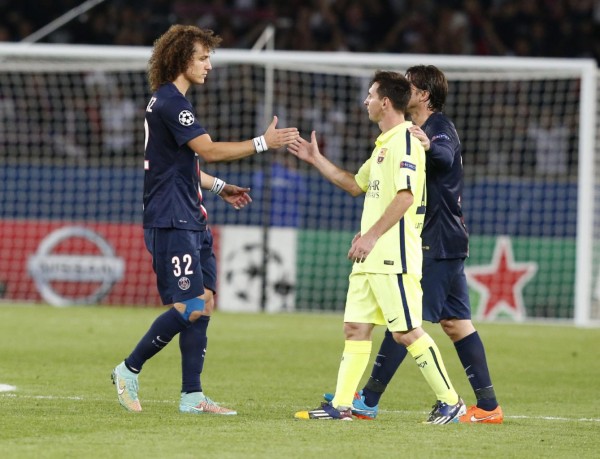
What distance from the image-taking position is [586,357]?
40.0 ft

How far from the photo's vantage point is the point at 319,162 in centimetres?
776

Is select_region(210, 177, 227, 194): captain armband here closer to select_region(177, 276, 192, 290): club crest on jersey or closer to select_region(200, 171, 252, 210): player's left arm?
select_region(200, 171, 252, 210): player's left arm

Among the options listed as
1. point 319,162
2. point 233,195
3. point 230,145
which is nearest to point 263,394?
point 233,195

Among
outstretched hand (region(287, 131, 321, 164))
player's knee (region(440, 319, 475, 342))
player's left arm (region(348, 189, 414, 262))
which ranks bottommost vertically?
player's knee (region(440, 319, 475, 342))

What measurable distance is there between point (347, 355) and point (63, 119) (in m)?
13.2

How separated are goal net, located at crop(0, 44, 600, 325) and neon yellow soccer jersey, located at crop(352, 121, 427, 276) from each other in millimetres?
7839

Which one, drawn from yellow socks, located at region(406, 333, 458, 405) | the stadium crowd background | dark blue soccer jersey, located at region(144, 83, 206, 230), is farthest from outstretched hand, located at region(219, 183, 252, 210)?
the stadium crowd background

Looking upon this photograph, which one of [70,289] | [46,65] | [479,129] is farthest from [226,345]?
[479,129]

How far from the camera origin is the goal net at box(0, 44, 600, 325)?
16.1 meters

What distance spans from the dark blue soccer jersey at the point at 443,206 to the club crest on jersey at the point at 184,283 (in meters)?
1.51

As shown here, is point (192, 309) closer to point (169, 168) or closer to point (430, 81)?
point (169, 168)

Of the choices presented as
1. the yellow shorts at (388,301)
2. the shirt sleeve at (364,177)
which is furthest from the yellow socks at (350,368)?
the shirt sleeve at (364,177)

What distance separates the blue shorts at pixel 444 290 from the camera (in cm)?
786

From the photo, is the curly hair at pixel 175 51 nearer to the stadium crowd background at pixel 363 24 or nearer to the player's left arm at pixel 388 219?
the player's left arm at pixel 388 219
